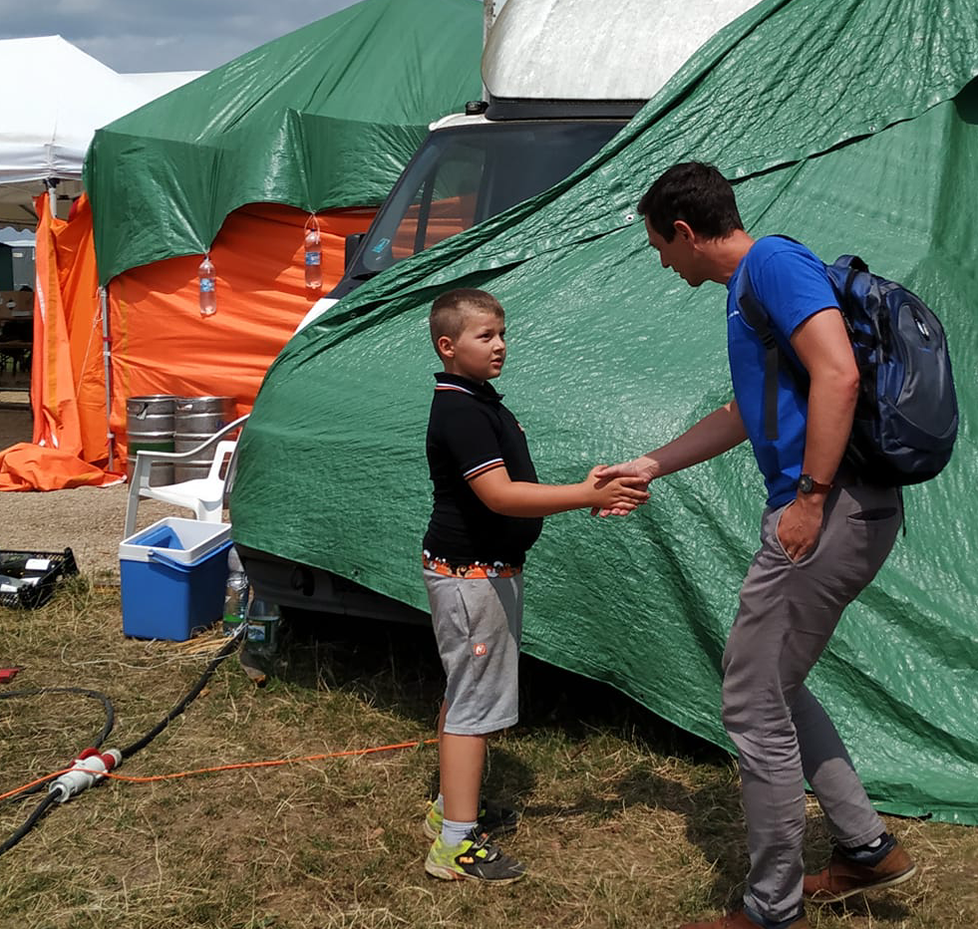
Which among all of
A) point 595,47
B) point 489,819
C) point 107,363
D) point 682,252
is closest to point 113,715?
point 489,819

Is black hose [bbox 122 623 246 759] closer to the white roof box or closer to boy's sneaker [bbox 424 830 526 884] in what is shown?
boy's sneaker [bbox 424 830 526 884]

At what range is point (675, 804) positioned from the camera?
388 cm

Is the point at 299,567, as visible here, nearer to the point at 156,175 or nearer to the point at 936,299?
the point at 936,299

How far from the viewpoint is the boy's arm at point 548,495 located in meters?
3.14

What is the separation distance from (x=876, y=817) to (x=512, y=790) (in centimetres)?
127

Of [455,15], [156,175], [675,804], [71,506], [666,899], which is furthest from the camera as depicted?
[455,15]

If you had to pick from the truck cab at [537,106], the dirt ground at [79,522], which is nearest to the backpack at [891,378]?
the truck cab at [537,106]

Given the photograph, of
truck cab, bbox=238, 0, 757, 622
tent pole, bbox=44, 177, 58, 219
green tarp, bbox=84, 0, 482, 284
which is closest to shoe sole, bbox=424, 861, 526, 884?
truck cab, bbox=238, 0, 757, 622

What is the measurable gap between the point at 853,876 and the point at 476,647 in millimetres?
1130

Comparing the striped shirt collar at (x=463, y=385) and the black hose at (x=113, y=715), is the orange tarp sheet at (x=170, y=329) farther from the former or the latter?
the striped shirt collar at (x=463, y=385)

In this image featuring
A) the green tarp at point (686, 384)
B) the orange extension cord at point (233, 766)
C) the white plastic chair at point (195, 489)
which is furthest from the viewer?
the white plastic chair at point (195, 489)

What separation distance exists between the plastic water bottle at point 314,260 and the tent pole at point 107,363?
1.78 metres

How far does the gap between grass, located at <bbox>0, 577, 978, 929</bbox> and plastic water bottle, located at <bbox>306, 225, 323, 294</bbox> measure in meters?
5.55

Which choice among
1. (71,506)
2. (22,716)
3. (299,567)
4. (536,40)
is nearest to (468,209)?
(536,40)
